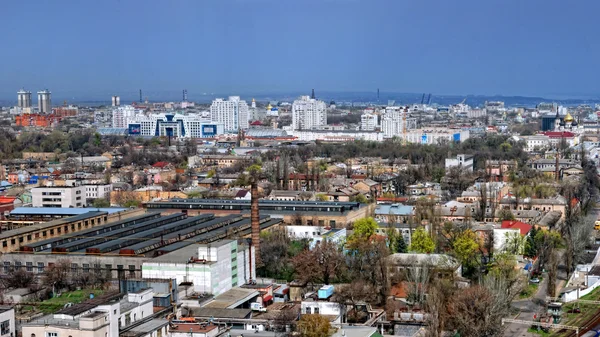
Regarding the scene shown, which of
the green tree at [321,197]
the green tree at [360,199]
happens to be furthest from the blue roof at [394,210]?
the green tree at [321,197]

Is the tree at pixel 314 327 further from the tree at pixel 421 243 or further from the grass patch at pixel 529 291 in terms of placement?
the tree at pixel 421 243

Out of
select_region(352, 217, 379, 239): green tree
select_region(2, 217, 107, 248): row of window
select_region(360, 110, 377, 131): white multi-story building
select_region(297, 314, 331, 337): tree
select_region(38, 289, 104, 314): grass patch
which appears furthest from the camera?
select_region(360, 110, 377, 131): white multi-story building

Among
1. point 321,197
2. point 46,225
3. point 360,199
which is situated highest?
point 46,225

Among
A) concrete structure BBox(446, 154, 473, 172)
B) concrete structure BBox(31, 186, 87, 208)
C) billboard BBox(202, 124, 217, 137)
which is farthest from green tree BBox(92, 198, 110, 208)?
billboard BBox(202, 124, 217, 137)

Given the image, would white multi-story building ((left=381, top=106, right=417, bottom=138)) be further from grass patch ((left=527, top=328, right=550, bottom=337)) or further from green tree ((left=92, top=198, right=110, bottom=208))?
grass patch ((left=527, top=328, right=550, bottom=337))

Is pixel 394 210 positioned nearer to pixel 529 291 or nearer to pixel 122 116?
pixel 529 291

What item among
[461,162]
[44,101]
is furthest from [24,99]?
[461,162]
